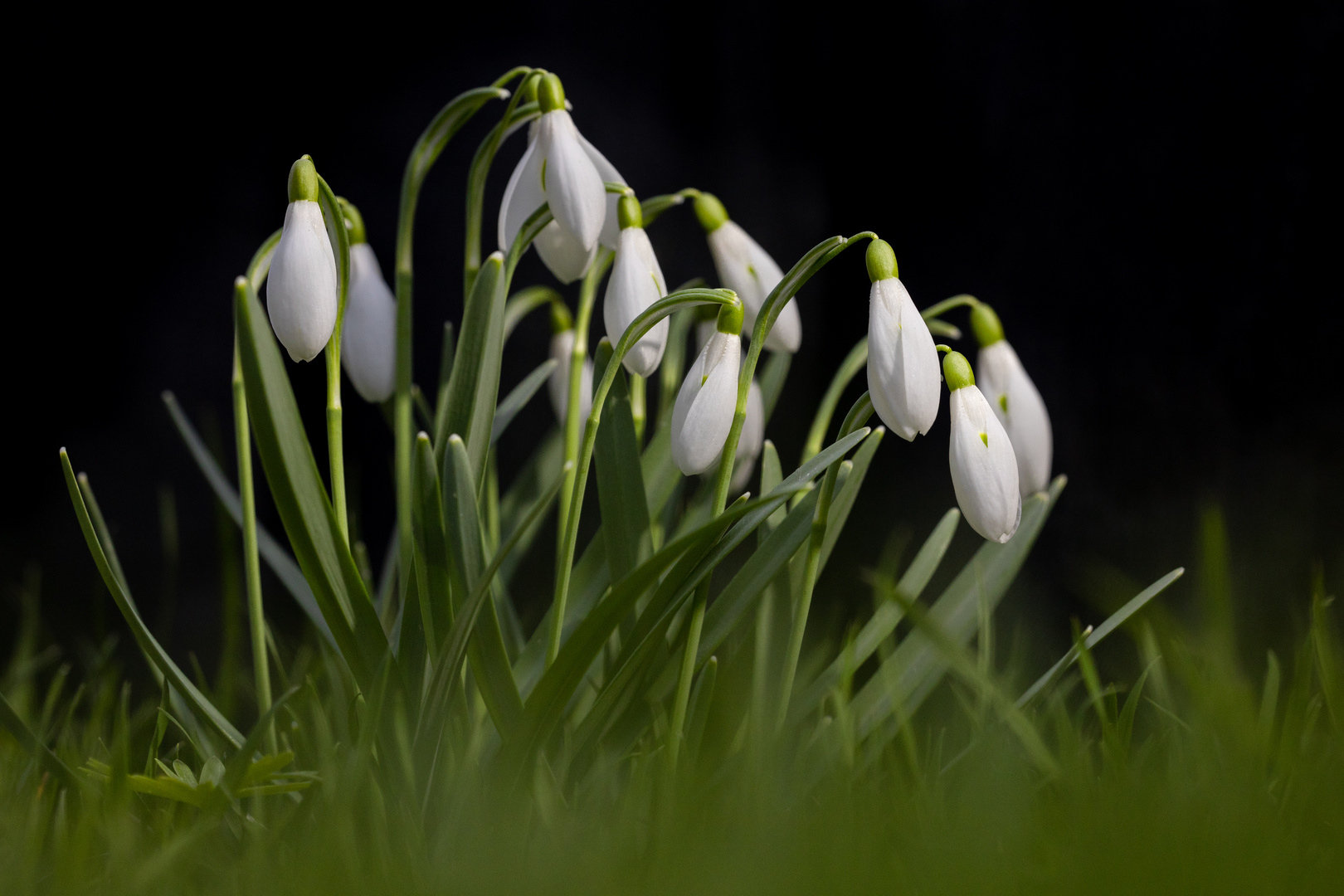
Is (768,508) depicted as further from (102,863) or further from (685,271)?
(685,271)

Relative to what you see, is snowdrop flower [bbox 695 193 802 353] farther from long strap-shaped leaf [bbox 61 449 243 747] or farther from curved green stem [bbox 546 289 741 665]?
long strap-shaped leaf [bbox 61 449 243 747]

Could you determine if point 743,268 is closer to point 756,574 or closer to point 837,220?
point 756,574

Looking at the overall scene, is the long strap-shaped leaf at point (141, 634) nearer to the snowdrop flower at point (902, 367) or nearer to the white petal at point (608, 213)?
the white petal at point (608, 213)

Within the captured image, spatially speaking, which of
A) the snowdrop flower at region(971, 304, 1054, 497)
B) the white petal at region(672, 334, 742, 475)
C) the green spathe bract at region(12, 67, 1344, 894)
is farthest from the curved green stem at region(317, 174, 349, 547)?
the snowdrop flower at region(971, 304, 1054, 497)

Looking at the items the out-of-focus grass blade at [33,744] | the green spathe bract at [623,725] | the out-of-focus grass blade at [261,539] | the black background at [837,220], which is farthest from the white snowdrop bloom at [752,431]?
the black background at [837,220]

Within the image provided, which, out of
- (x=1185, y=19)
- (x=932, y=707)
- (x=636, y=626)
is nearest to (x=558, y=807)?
(x=636, y=626)

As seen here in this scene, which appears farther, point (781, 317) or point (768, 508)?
point (781, 317)
